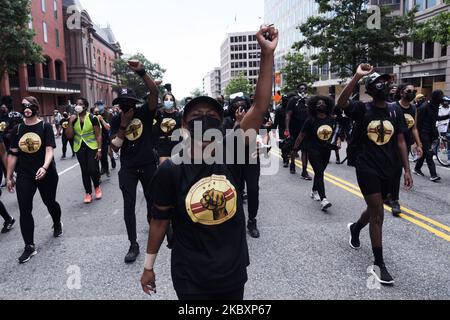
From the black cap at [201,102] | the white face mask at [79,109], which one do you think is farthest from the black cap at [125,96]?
the white face mask at [79,109]

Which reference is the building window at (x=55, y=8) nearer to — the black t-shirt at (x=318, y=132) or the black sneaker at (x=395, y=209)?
the black t-shirt at (x=318, y=132)

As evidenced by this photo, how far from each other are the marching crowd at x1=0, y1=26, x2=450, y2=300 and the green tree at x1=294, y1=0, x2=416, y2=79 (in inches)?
608

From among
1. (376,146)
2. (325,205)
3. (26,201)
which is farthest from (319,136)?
(26,201)

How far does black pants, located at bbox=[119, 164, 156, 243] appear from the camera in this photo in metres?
4.84

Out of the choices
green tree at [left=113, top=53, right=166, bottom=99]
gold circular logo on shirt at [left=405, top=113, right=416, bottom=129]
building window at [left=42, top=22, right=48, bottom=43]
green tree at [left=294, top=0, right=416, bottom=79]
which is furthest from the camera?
green tree at [left=113, top=53, right=166, bottom=99]

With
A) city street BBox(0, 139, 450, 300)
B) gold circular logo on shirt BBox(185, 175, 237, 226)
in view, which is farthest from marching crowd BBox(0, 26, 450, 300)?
city street BBox(0, 139, 450, 300)

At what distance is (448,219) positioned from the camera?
19.7 ft

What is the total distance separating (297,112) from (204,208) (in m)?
8.08

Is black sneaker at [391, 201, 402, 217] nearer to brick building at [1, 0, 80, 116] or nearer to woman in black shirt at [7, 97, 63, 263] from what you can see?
woman in black shirt at [7, 97, 63, 263]

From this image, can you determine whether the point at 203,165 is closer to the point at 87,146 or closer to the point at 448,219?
the point at 448,219

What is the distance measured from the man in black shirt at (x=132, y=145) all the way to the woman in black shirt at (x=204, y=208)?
8.50 ft

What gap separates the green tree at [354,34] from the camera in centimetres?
2319

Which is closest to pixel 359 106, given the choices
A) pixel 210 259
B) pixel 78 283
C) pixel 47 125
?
pixel 210 259

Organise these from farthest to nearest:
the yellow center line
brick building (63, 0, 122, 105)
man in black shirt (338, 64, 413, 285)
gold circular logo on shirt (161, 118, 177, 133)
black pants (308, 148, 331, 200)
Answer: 1. brick building (63, 0, 122, 105)
2. gold circular logo on shirt (161, 118, 177, 133)
3. black pants (308, 148, 331, 200)
4. the yellow center line
5. man in black shirt (338, 64, 413, 285)
